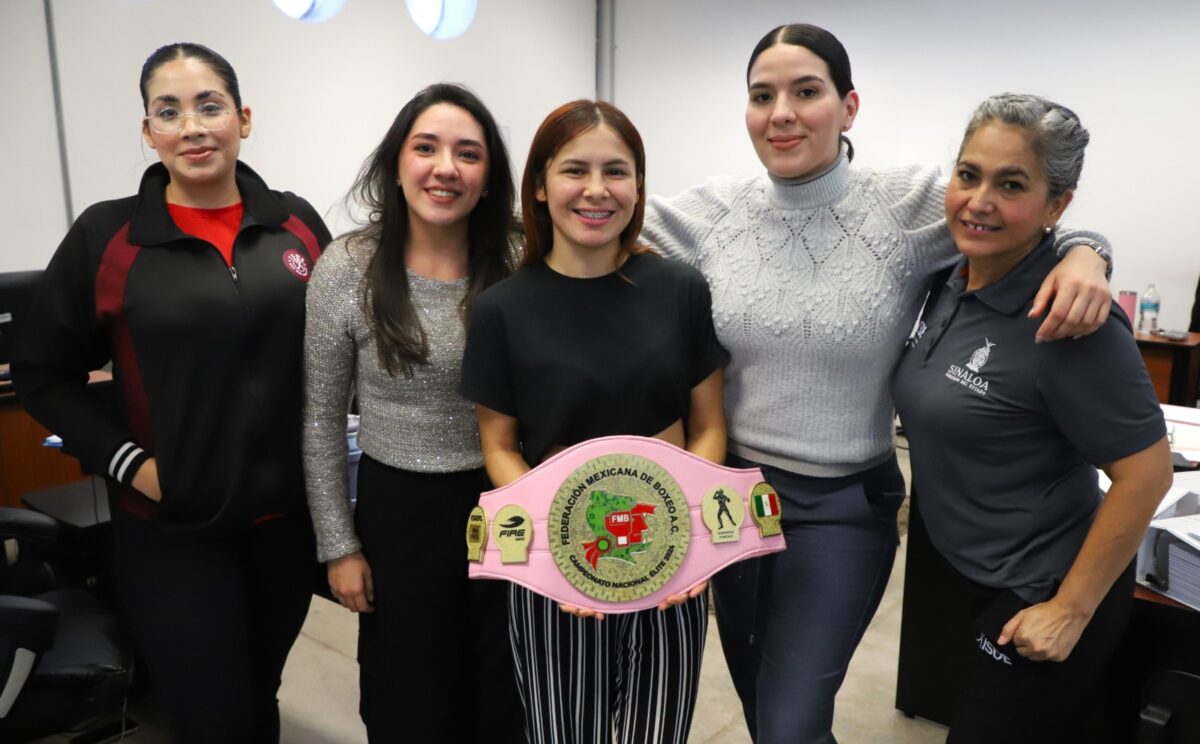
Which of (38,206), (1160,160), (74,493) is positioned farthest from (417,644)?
(1160,160)

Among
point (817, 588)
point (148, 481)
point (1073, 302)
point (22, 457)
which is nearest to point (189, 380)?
point (148, 481)

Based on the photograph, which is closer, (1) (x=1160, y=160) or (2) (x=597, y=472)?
(2) (x=597, y=472)

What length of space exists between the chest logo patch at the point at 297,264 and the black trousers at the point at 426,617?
0.37 m

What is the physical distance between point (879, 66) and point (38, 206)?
4.71 metres

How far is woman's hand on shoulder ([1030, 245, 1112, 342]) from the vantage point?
1.15 metres

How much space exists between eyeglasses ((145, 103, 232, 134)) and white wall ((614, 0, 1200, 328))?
14.8 ft

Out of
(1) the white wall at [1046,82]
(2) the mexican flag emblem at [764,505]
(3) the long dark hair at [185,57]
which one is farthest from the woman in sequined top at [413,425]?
(1) the white wall at [1046,82]

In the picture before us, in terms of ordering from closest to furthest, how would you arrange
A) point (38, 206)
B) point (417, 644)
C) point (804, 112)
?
1. point (804, 112)
2. point (417, 644)
3. point (38, 206)

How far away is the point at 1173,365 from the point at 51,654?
4.70 metres

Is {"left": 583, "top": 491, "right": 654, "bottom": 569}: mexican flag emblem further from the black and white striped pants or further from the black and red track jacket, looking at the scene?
the black and red track jacket

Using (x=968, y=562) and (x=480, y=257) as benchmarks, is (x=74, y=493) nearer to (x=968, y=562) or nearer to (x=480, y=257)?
(x=480, y=257)

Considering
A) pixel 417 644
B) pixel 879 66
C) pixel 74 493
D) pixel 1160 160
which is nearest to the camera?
pixel 417 644

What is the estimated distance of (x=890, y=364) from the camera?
1.46 meters

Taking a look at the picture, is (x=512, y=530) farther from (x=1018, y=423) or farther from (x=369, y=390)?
(x=1018, y=423)
